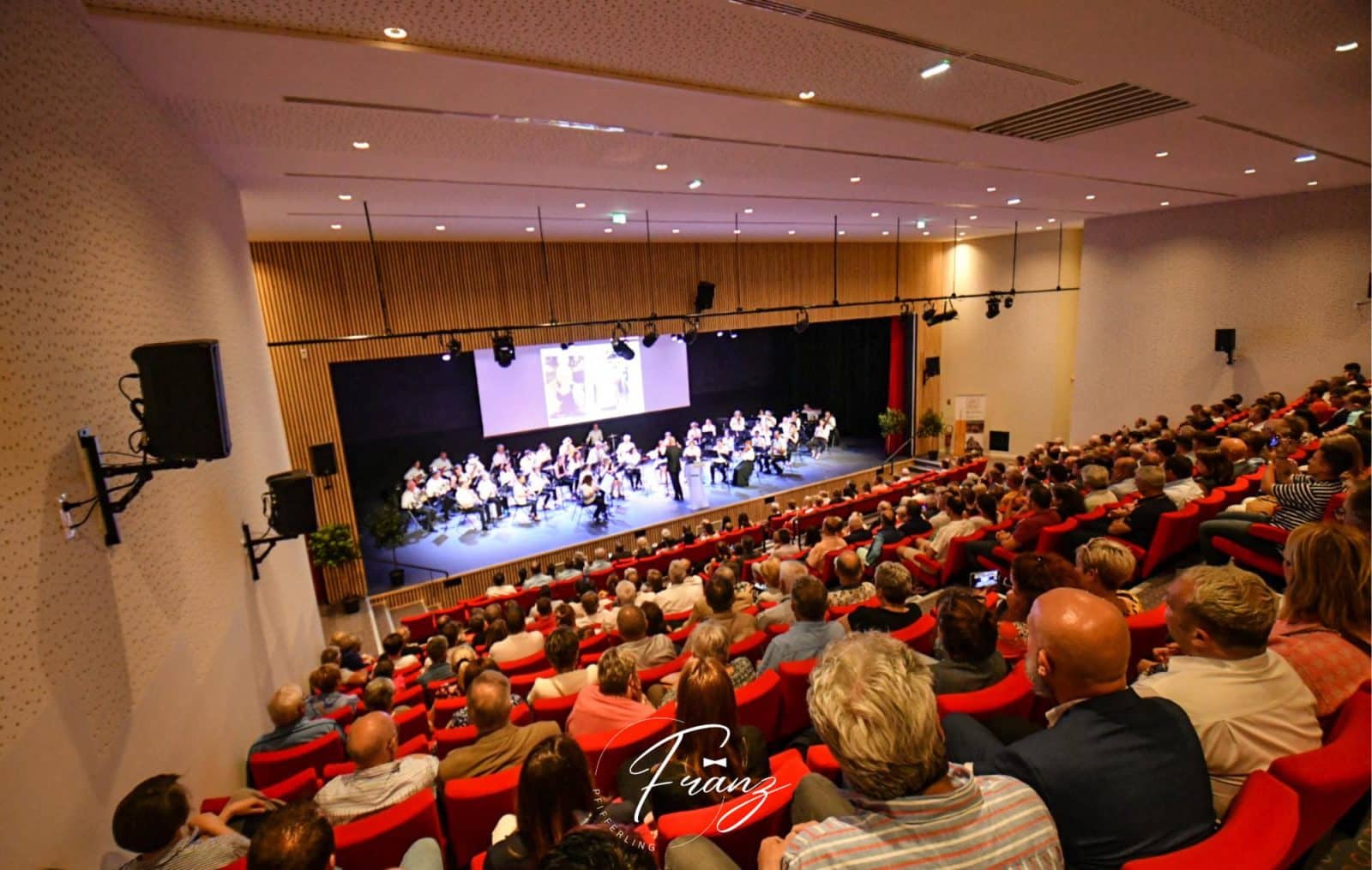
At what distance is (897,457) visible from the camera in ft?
51.2

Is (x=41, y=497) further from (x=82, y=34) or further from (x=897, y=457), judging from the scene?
(x=897, y=457)

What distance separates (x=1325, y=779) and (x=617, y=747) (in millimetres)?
1995

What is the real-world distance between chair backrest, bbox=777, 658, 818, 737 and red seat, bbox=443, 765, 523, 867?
1189 millimetres

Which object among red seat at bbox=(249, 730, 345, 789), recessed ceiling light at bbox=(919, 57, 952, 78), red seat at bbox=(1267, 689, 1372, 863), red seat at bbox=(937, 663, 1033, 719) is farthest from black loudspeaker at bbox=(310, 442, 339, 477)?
red seat at bbox=(1267, 689, 1372, 863)

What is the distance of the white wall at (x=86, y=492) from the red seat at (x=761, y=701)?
219 cm

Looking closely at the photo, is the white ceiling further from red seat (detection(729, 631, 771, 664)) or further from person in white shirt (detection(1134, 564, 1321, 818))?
red seat (detection(729, 631, 771, 664))

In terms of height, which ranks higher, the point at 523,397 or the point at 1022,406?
the point at 523,397

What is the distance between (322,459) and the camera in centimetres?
909

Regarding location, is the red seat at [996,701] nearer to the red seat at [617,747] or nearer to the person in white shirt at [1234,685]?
the person in white shirt at [1234,685]

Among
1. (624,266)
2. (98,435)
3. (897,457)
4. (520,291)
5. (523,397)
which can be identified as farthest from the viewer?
(897,457)

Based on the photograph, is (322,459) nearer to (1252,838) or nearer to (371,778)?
(371,778)

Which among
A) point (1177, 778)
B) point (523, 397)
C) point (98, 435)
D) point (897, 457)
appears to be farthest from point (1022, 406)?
point (98, 435)

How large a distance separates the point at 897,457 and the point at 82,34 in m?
15.4

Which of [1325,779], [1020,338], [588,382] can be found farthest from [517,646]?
[1020,338]
